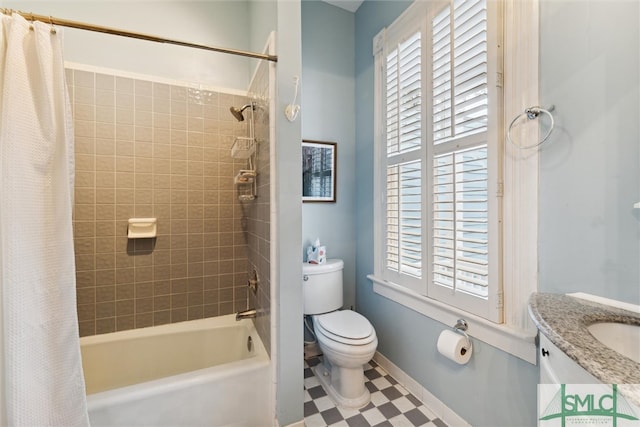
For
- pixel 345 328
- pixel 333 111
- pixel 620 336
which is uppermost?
pixel 333 111

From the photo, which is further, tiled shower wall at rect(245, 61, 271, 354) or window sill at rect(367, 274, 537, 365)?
tiled shower wall at rect(245, 61, 271, 354)

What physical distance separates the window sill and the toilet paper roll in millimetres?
63

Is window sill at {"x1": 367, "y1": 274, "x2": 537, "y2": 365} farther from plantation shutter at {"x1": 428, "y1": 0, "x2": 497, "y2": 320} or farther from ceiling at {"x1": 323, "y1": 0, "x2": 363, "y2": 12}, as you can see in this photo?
ceiling at {"x1": 323, "y1": 0, "x2": 363, "y2": 12}

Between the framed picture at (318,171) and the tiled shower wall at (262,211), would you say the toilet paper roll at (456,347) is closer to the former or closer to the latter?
the tiled shower wall at (262,211)

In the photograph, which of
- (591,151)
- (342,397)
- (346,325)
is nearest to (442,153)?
(591,151)

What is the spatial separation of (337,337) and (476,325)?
2.45 feet

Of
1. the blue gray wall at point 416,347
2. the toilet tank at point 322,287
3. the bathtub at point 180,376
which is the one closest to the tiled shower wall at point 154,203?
the bathtub at point 180,376

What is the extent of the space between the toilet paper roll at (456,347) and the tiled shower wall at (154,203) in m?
1.34

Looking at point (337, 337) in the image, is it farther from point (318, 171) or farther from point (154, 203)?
point (154, 203)

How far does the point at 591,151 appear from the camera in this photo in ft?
3.18

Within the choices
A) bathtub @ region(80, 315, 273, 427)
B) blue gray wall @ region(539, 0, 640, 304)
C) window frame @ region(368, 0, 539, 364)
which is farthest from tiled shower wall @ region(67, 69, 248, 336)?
blue gray wall @ region(539, 0, 640, 304)

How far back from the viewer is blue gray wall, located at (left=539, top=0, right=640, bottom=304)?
2.89 ft

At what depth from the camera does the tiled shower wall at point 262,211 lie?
57.7 inches

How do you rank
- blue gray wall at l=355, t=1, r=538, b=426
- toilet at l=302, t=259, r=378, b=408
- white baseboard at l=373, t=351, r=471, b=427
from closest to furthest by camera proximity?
blue gray wall at l=355, t=1, r=538, b=426 → white baseboard at l=373, t=351, r=471, b=427 → toilet at l=302, t=259, r=378, b=408
